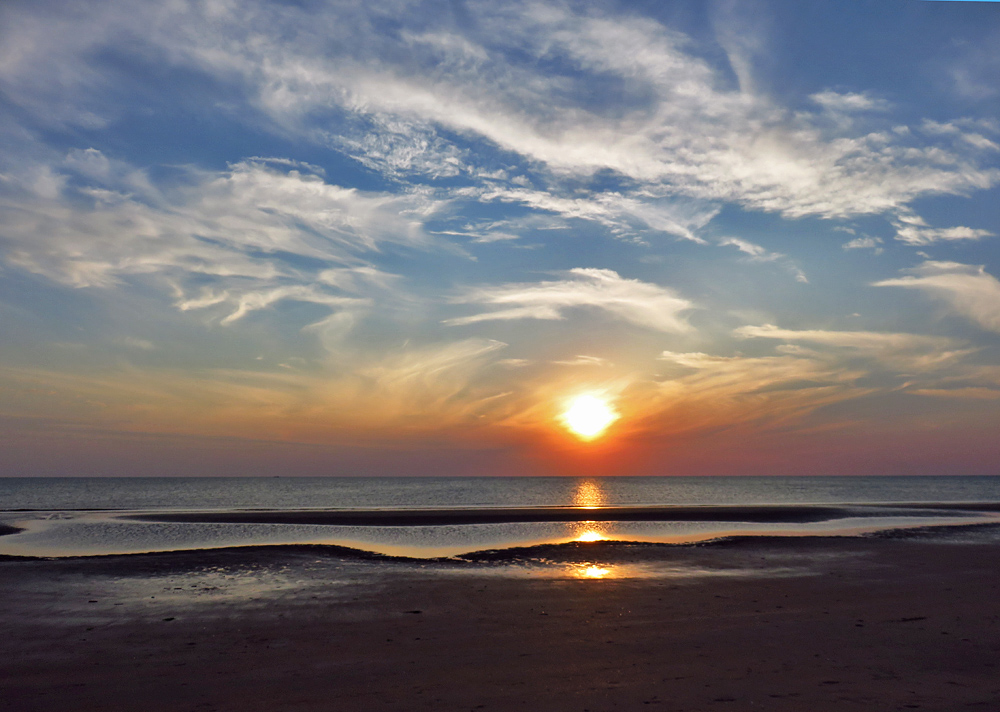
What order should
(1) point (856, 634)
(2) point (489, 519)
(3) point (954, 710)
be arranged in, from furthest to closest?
(2) point (489, 519) < (1) point (856, 634) < (3) point (954, 710)

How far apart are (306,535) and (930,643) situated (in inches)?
1410

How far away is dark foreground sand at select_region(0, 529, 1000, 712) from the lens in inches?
428

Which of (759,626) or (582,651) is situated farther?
(759,626)

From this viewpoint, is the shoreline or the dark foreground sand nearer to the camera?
the dark foreground sand

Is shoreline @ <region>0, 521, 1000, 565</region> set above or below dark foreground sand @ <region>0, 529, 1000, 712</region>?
below

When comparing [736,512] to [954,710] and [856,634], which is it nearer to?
[856,634]

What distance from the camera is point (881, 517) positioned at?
57812mm

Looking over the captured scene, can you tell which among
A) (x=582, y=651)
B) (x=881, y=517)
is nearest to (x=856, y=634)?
(x=582, y=651)

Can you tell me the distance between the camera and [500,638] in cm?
1462

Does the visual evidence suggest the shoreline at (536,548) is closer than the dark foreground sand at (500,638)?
No

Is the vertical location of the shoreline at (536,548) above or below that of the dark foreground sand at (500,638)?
below

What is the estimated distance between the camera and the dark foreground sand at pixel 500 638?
10.9 meters

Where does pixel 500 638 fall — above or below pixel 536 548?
above

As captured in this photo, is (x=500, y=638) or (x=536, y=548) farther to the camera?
(x=536, y=548)
